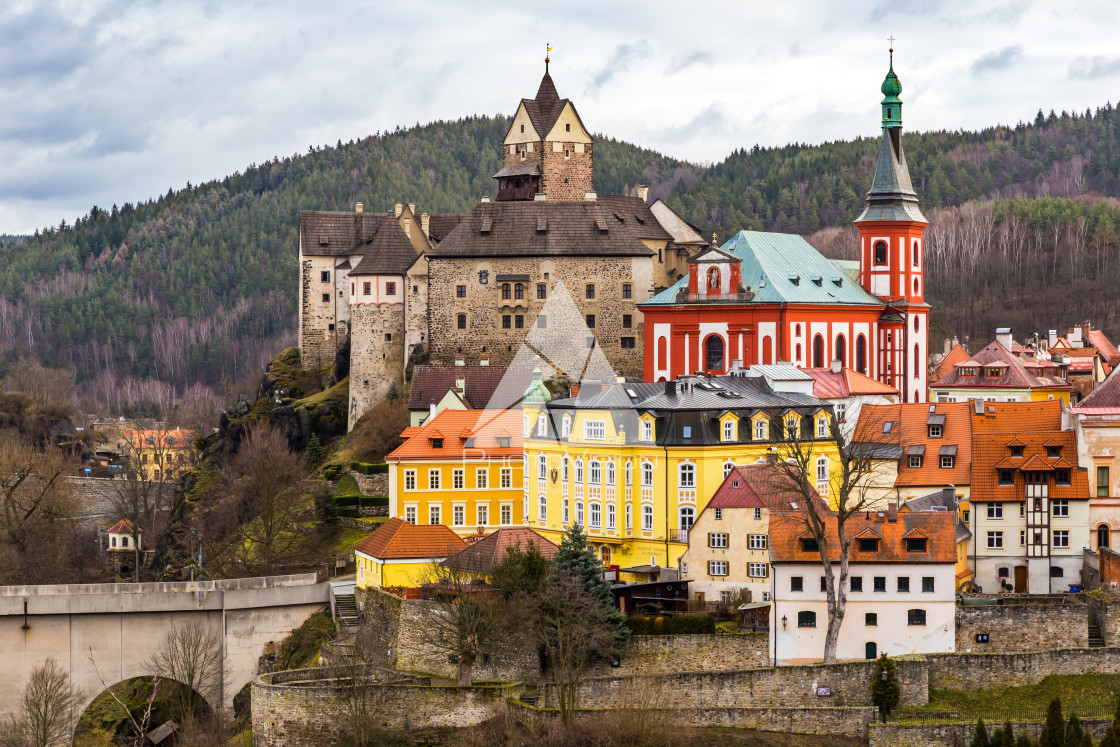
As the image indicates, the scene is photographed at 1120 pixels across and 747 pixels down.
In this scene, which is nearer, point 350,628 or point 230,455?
point 350,628

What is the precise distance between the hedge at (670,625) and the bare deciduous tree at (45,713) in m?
→ 19.4

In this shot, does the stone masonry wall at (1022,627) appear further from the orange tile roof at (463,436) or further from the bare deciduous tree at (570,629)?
the orange tile roof at (463,436)

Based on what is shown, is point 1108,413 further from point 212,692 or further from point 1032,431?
point 212,692

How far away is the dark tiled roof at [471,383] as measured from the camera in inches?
3246

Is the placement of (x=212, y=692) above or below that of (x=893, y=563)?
below

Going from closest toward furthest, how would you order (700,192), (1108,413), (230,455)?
(1108,413)
(230,455)
(700,192)

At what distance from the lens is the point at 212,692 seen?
212 feet

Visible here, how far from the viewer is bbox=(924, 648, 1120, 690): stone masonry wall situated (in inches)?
2071

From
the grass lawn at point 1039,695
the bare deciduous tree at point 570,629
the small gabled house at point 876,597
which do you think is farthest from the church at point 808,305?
the grass lawn at point 1039,695

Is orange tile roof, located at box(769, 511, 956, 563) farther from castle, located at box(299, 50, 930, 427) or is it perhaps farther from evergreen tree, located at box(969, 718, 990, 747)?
castle, located at box(299, 50, 930, 427)

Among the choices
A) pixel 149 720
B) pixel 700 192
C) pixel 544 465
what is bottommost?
pixel 149 720

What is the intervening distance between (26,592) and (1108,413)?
38.2 metres

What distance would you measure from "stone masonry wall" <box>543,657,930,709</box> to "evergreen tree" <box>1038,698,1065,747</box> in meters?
4.01

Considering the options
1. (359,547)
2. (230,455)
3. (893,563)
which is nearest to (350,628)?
(359,547)
